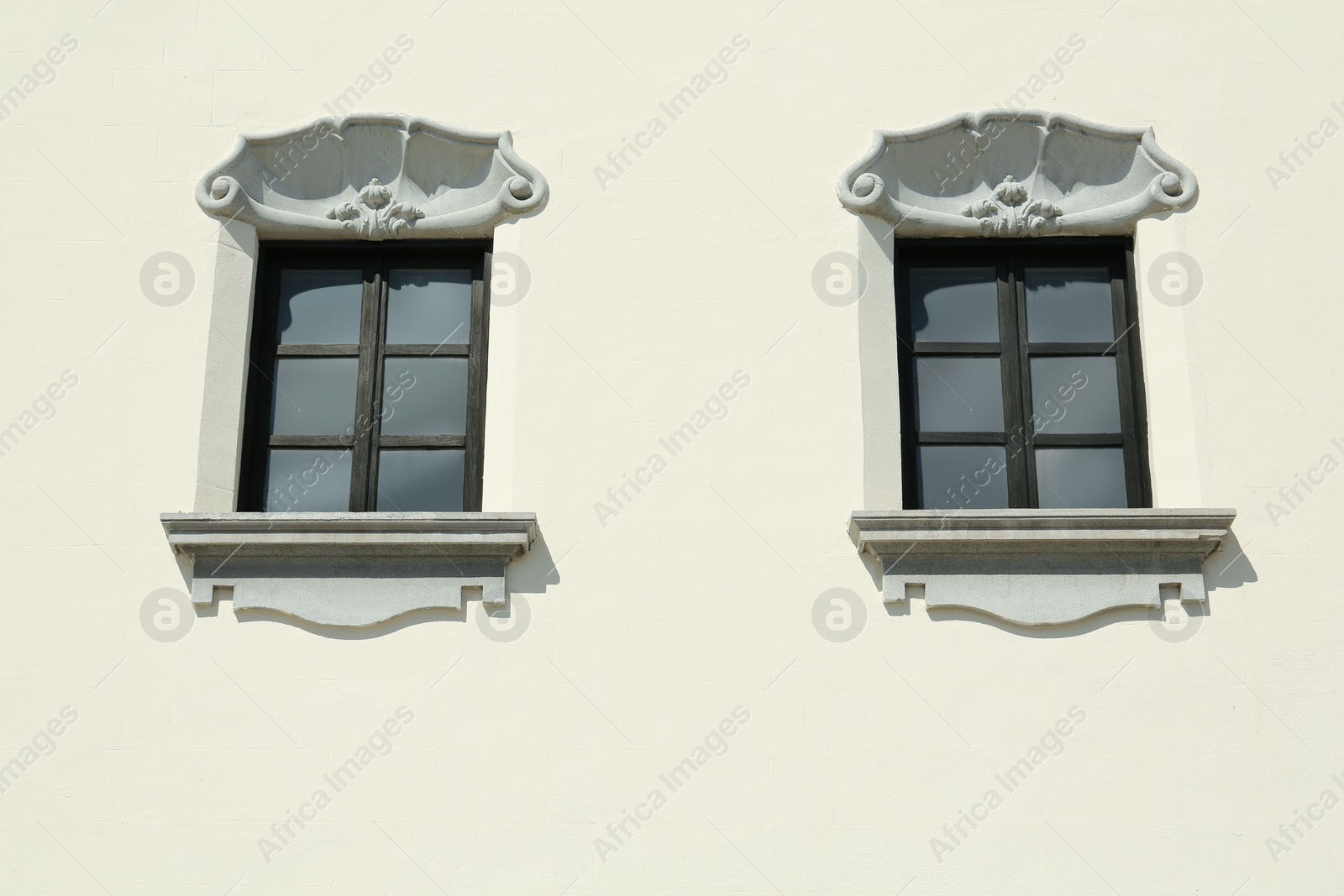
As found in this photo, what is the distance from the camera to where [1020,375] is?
9.87m

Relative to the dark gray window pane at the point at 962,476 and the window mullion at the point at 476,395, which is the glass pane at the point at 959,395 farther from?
the window mullion at the point at 476,395

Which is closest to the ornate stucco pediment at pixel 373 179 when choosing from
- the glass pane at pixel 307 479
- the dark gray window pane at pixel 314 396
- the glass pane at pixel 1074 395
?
the dark gray window pane at pixel 314 396

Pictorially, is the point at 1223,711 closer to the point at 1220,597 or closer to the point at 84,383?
the point at 1220,597

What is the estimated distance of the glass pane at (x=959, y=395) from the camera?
9828 millimetres

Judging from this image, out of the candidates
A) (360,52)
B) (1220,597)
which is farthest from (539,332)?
(1220,597)

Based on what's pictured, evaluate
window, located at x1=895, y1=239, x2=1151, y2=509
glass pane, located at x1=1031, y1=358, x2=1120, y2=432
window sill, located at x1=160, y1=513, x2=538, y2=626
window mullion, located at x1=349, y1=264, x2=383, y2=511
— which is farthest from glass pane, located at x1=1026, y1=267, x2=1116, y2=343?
window mullion, located at x1=349, y1=264, x2=383, y2=511

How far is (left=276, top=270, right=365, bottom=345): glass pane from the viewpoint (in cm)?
1011

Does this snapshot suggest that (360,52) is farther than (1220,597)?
Yes

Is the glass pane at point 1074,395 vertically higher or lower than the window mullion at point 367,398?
higher

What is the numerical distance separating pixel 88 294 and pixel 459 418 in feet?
7.26

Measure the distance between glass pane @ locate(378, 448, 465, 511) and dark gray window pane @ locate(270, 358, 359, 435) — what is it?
1.15ft

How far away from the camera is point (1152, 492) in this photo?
9.52 m

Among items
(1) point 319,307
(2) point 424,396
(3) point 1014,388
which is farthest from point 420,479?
(3) point 1014,388

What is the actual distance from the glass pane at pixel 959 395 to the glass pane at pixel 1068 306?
0.38m
